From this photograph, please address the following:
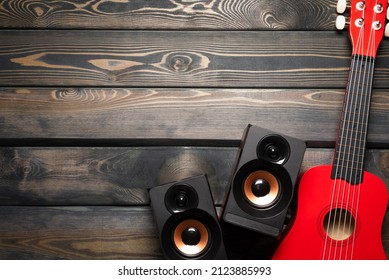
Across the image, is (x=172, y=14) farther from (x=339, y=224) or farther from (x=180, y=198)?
(x=339, y=224)

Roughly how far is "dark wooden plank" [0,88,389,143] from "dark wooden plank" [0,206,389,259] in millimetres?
227

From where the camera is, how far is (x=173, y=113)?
1.41 metres

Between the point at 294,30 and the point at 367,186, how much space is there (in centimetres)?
53

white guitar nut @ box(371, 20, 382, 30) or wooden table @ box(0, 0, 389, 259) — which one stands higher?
white guitar nut @ box(371, 20, 382, 30)

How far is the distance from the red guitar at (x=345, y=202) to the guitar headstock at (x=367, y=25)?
8 cm

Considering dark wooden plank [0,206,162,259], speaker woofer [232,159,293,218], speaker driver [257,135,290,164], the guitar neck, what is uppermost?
the guitar neck

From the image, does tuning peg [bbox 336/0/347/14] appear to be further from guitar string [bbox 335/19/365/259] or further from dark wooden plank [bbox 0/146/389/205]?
dark wooden plank [bbox 0/146/389/205]

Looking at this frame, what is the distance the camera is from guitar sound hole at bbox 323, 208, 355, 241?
4.09 ft

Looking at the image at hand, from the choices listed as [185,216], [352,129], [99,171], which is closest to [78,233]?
[99,171]

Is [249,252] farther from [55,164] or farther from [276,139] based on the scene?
[55,164]

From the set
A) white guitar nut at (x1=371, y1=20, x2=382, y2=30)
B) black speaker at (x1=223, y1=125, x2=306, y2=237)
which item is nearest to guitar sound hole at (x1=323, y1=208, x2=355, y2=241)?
black speaker at (x1=223, y1=125, x2=306, y2=237)

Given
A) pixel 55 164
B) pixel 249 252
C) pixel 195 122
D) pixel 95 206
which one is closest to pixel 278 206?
pixel 249 252

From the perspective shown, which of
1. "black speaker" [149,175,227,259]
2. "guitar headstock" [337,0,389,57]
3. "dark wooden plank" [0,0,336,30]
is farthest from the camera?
"dark wooden plank" [0,0,336,30]

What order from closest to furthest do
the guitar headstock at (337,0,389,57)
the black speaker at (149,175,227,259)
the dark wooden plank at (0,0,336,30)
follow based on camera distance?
the black speaker at (149,175,227,259), the guitar headstock at (337,0,389,57), the dark wooden plank at (0,0,336,30)
